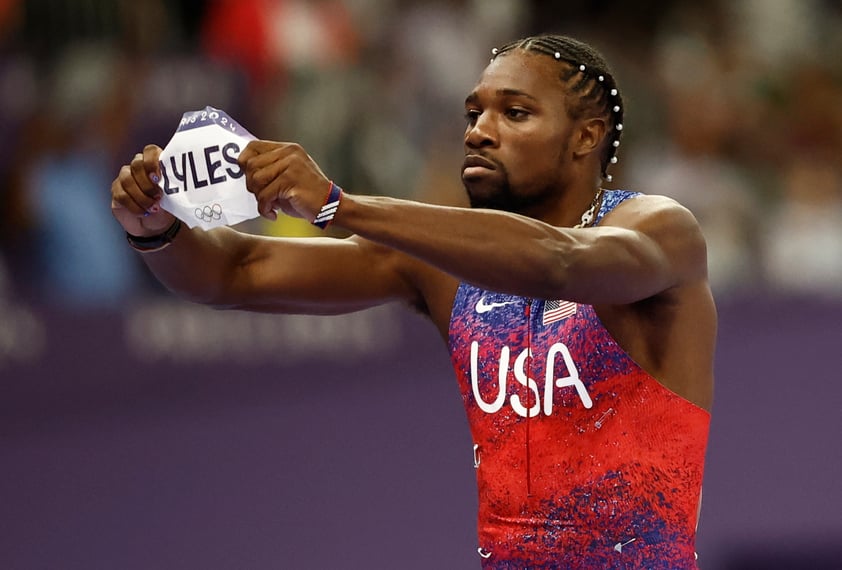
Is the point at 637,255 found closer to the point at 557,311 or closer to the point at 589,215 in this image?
the point at 557,311

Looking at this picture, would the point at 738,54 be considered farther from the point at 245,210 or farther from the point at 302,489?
the point at 245,210

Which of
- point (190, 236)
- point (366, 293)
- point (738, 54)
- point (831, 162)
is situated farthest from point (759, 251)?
point (190, 236)

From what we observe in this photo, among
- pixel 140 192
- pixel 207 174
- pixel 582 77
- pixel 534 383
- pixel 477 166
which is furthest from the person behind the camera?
pixel 582 77

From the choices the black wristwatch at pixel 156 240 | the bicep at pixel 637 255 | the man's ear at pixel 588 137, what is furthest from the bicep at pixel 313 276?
the bicep at pixel 637 255

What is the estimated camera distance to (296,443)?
5754 mm

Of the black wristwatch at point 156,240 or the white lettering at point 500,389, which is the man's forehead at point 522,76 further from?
the black wristwatch at point 156,240

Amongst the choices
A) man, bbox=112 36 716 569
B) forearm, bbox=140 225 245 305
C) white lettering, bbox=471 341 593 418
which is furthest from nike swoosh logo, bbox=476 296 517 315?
forearm, bbox=140 225 245 305

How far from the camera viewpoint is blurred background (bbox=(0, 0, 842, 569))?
215 inches

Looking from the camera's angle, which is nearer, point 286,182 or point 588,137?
point 286,182

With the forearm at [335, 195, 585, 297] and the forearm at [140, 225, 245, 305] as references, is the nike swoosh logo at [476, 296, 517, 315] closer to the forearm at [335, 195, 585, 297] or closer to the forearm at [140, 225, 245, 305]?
the forearm at [335, 195, 585, 297]

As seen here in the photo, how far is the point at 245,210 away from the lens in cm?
300

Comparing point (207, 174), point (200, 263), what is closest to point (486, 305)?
point (200, 263)

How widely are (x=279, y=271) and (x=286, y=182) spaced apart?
857 mm

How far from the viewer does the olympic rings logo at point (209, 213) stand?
120 inches
